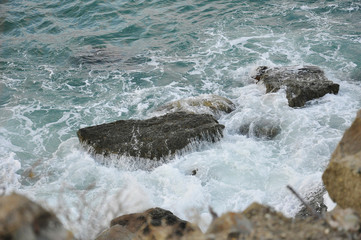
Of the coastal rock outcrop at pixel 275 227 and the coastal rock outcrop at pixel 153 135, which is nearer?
the coastal rock outcrop at pixel 275 227

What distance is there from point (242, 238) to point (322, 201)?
145 inches

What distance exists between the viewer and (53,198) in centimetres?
729

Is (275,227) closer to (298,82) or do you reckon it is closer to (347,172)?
(347,172)

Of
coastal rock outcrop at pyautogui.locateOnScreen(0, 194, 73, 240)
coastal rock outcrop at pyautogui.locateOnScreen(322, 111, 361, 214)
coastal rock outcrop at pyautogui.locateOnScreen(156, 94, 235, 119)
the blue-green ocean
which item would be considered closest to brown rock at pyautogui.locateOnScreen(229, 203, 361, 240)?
coastal rock outcrop at pyautogui.locateOnScreen(322, 111, 361, 214)

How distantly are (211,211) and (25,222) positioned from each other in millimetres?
1123

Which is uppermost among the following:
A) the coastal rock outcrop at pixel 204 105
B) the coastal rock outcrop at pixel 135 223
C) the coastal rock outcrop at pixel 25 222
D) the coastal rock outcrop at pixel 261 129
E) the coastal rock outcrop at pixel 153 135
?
the coastal rock outcrop at pixel 25 222

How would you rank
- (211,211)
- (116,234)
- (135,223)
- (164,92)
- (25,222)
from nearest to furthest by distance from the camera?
1. (25,222)
2. (211,211)
3. (116,234)
4. (135,223)
5. (164,92)

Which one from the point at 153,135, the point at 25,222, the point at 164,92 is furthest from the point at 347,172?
the point at 164,92

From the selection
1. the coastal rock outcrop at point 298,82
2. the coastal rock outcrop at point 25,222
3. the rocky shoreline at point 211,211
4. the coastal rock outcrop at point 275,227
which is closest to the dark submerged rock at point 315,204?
the rocky shoreline at point 211,211

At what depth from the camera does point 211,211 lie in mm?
2572

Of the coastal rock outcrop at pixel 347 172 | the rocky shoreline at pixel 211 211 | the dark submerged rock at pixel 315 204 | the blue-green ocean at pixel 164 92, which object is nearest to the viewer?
the rocky shoreline at pixel 211 211

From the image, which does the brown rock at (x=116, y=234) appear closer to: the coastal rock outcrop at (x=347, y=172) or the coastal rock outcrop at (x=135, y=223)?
the coastal rock outcrop at (x=135, y=223)

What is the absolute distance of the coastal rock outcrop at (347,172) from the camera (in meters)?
3.45

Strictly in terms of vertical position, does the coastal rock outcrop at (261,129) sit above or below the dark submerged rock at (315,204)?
below
